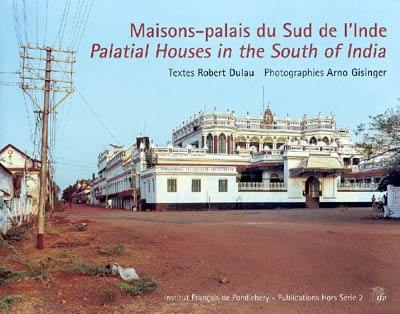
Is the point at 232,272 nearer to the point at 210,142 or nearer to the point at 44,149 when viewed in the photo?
the point at 44,149

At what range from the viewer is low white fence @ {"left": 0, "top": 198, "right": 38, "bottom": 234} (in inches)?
510

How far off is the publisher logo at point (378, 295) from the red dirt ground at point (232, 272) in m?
0.08

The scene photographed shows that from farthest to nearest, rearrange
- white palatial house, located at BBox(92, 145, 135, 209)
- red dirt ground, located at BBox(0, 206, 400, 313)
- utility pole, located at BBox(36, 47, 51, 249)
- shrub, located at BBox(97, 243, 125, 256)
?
white palatial house, located at BBox(92, 145, 135, 209)
utility pole, located at BBox(36, 47, 51, 249)
shrub, located at BBox(97, 243, 125, 256)
red dirt ground, located at BBox(0, 206, 400, 313)

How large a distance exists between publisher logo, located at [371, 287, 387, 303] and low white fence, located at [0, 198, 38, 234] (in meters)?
8.82

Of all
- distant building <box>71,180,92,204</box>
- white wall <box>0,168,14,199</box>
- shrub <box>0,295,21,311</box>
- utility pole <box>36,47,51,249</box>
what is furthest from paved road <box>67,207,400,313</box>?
distant building <box>71,180,92,204</box>

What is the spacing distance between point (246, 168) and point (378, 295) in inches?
1326

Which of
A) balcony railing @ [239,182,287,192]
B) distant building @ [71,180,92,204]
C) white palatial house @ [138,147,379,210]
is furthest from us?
distant building @ [71,180,92,204]

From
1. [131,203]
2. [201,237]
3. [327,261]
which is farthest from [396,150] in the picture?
[131,203]

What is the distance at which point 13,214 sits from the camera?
15.4 metres

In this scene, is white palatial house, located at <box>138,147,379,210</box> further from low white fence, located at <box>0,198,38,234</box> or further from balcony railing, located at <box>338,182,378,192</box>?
low white fence, located at <box>0,198,38,234</box>

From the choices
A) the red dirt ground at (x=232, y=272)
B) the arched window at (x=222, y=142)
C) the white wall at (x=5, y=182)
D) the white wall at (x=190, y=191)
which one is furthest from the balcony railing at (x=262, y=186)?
the red dirt ground at (x=232, y=272)

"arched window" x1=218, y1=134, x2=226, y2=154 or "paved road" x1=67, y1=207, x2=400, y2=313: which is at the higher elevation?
"arched window" x1=218, y1=134, x2=226, y2=154

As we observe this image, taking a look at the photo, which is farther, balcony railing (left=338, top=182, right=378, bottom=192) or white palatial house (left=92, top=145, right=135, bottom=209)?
white palatial house (left=92, top=145, right=135, bottom=209)

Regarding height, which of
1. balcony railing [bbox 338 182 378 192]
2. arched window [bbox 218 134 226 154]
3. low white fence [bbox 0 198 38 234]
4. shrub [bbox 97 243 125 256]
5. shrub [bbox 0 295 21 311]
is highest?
arched window [bbox 218 134 226 154]
